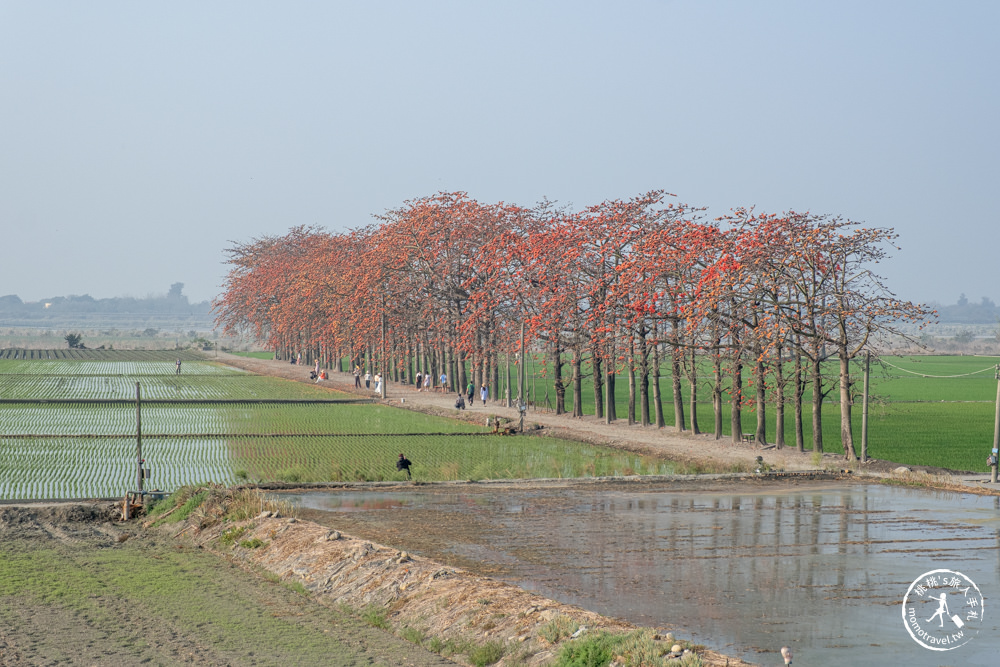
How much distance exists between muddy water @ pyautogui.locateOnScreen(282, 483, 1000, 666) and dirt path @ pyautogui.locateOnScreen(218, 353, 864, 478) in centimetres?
459

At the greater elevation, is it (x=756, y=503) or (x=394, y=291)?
(x=394, y=291)

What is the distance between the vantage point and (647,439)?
125 feet

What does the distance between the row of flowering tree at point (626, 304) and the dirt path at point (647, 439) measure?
90cm

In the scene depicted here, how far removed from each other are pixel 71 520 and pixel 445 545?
8180 millimetres

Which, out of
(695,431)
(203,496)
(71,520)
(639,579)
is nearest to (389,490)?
(203,496)

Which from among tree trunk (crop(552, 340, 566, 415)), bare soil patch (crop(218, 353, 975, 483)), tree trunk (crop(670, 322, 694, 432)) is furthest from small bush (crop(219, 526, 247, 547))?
tree trunk (crop(552, 340, 566, 415))

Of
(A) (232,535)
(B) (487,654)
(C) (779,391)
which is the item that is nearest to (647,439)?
(C) (779,391)

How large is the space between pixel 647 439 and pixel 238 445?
563 inches

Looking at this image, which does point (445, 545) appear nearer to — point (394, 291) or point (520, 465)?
point (520, 465)

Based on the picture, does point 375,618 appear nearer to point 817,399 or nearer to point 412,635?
point 412,635

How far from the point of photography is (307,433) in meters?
38.8

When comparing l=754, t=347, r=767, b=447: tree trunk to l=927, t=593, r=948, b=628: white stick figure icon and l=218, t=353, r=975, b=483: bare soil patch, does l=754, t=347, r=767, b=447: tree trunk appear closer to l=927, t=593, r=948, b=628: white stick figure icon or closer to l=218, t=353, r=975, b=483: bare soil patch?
l=218, t=353, r=975, b=483: bare soil patch

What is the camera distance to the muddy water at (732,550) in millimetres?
12516

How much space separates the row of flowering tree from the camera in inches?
1320
